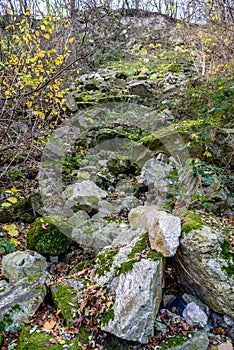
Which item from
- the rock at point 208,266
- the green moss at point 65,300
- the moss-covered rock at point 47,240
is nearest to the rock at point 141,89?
the moss-covered rock at point 47,240

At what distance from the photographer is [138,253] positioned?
218cm

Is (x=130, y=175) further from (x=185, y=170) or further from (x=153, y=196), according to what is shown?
(x=185, y=170)

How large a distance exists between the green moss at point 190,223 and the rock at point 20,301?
1.26m

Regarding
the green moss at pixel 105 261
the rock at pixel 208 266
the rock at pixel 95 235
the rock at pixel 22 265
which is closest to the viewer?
the rock at pixel 208 266

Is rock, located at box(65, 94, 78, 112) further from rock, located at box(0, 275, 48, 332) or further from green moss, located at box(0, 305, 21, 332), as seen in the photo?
green moss, located at box(0, 305, 21, 332)

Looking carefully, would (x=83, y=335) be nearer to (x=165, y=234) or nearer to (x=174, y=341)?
(x=174, y=341)

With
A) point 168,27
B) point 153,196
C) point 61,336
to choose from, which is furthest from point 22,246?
point 168,27

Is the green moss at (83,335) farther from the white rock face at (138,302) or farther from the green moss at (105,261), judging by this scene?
the green moss at (105,261)

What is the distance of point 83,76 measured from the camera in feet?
27.9

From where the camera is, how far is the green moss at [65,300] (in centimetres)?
202

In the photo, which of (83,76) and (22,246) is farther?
(83,76)

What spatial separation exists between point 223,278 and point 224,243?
0.94ft

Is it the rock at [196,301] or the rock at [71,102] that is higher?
the rock at [196,301]

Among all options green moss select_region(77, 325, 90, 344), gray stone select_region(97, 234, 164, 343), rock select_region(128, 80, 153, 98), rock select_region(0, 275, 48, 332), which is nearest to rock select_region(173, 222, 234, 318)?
gray stone select_region(97, 234, 164, 343)
